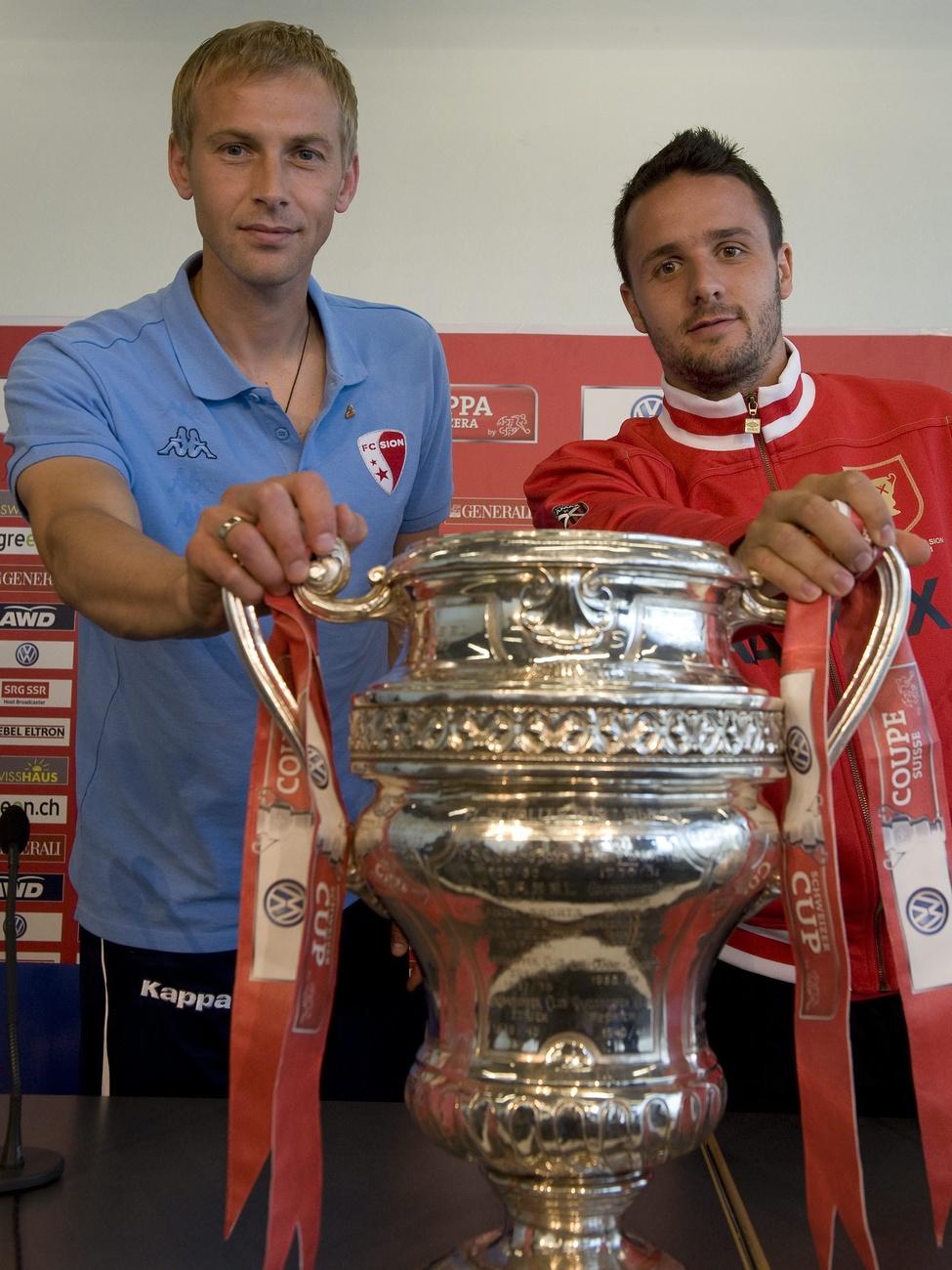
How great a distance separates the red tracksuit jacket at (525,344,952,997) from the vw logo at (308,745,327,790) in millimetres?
565

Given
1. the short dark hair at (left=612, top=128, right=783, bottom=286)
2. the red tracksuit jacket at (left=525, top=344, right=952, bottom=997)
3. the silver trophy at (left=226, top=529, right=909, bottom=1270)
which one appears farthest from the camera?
the short dark hair at (left=612, top=128, right=783, bottom=286)

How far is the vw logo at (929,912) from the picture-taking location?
0.67 metres

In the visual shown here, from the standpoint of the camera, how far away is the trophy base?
581mm

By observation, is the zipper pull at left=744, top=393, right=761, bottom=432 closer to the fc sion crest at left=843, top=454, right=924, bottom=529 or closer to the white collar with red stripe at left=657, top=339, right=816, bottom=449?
the white collar with red stripe at left=657, top=339, right=816, bottom=449

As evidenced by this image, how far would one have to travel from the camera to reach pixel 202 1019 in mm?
1249

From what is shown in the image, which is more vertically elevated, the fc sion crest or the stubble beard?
the stubble beard

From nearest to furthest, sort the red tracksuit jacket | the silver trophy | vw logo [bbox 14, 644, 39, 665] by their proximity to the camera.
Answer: the silver trophy
the red tracksuit jacket
vw logo [bbox 14, 644, 39, 665]

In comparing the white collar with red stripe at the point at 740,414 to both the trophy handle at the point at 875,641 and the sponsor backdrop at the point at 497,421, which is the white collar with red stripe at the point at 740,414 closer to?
the trophy handle at the point at 875,641

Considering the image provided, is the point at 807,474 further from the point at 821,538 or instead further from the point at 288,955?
the point at 288,955

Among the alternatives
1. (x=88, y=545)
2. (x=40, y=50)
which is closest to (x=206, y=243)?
(x=88, y=545)

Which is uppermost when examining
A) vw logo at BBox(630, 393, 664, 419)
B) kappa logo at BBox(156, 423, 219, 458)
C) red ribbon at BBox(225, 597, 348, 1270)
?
vw logo at BBox(630, 393, 664, 419)

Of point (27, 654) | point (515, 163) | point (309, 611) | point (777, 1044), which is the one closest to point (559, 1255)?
point (309, 611)

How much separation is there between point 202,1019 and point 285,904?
68cm

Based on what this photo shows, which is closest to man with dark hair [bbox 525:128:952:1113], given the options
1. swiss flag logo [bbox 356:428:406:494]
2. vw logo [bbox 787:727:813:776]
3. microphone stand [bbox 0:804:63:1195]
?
swiss flag logo [bbox 356:428:406:494]
